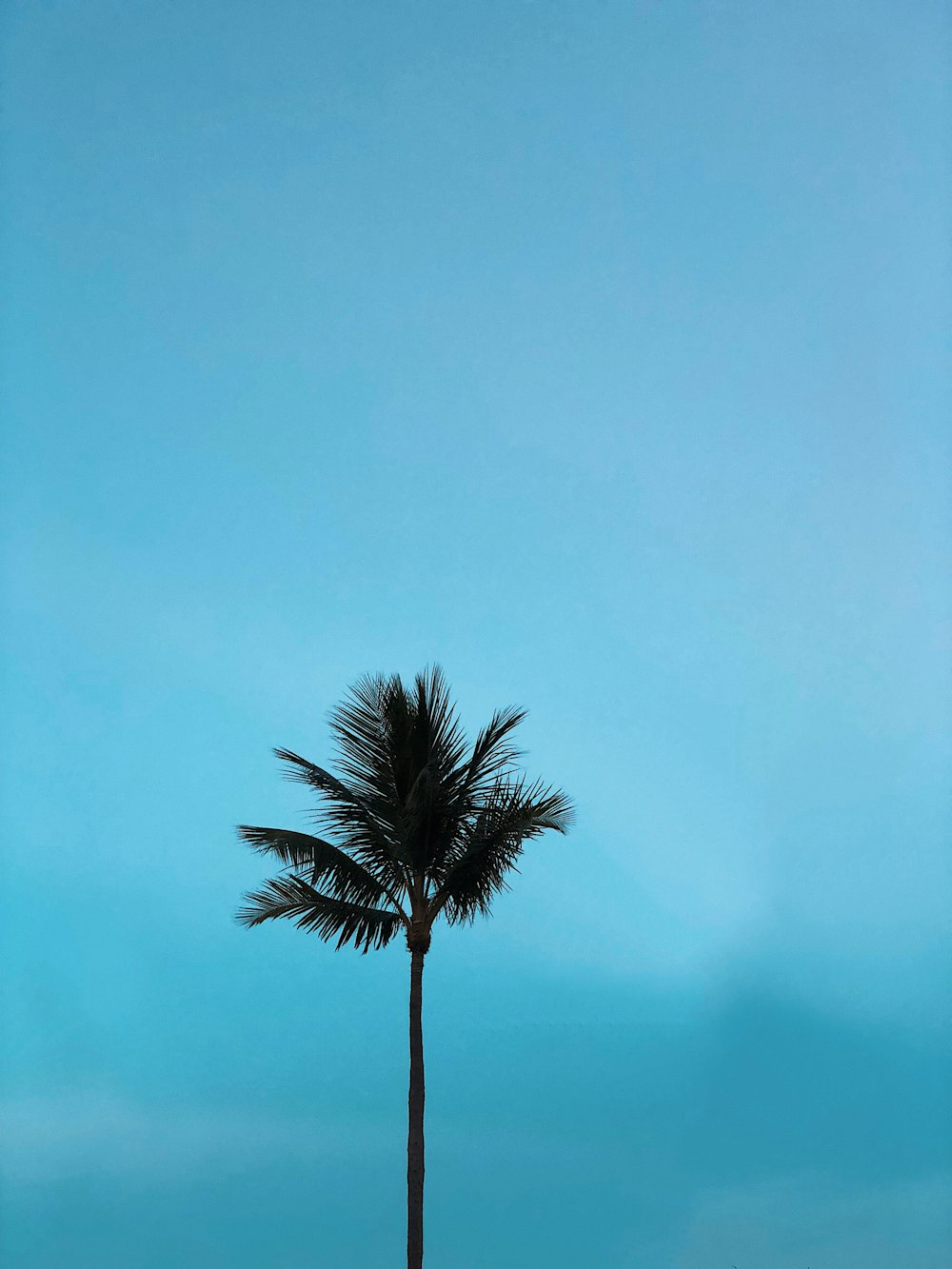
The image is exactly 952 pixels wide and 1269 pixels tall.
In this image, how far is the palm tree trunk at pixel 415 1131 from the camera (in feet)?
65.7

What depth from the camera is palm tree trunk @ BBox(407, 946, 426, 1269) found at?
20.0 metres

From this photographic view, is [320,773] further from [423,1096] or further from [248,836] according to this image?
[423,1096]

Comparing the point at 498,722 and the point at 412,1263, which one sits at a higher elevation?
the point at 498,722

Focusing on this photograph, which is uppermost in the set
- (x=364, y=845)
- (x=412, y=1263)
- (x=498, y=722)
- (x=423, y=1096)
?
(x=498, y=722)

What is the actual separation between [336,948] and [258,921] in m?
1.25

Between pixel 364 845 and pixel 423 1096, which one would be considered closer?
pixel 423 1096

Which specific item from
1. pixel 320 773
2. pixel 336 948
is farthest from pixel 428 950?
pixel 320 773

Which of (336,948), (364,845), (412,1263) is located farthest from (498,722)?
(412,1263)

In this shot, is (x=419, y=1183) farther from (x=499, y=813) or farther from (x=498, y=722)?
(x=498, y=722)

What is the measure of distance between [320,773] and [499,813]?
9.21 ft

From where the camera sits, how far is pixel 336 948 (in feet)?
70.7

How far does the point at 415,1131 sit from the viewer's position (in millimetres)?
20641

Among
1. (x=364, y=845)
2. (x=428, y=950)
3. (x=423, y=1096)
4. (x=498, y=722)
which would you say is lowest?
(x=423, y=1096)

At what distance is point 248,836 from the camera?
22188 millimetres
